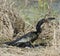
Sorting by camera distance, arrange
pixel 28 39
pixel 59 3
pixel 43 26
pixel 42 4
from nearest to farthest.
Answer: pixel 28 39 < pixel 43 26 < pixel 42 4 < pixel 59 3

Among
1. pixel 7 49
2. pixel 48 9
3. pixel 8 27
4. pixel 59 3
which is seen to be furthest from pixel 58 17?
pixel 59 3

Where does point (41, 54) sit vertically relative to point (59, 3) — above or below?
above

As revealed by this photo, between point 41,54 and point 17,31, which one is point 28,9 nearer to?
point 17,31

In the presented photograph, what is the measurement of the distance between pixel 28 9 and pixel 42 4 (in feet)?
2.71

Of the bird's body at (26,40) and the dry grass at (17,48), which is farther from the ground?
the dry grass at (17,48)

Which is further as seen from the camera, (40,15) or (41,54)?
(40,15)

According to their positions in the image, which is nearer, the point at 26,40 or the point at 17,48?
the point at 17,48

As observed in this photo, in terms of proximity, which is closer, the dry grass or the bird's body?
the dry grass

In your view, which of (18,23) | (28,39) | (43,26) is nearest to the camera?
(28,39)

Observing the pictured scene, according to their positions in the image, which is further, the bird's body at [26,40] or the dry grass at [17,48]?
the bird's body at [26,40]

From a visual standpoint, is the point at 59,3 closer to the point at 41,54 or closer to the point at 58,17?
the point at 58,17

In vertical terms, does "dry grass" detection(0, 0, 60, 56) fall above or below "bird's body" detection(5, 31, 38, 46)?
above

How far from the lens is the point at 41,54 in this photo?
7.80m

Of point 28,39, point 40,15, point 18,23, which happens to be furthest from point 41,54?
point 40,15
